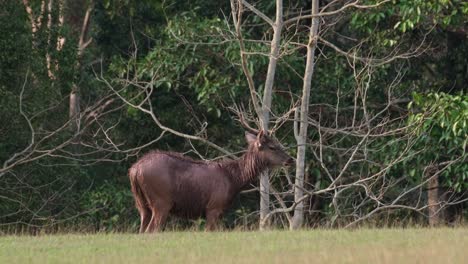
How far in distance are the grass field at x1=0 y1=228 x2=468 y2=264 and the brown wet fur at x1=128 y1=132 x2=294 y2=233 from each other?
7.67ft

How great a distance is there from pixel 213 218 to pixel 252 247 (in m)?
4.67

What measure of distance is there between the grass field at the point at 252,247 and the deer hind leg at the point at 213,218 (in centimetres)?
243

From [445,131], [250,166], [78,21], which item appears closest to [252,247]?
[250,166]

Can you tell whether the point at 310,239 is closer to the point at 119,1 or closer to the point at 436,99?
the point at 436,99

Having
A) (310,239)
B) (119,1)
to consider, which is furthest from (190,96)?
(310,239)

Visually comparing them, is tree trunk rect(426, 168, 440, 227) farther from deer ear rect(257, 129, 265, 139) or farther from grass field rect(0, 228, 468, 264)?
grass field rect(0, 228, 468, 264)

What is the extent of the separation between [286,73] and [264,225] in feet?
13.6

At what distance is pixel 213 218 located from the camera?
60.1 ft

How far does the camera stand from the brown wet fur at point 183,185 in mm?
18188

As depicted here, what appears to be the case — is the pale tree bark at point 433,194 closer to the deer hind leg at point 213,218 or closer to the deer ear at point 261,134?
the deer ear at point 261,134

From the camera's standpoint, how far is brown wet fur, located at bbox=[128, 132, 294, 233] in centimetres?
1819

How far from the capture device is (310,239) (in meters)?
14.6

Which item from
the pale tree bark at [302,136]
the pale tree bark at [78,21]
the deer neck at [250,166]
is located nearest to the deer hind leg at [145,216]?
the deer neck at [250,166]

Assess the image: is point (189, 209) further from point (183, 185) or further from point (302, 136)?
point (302, 136)
